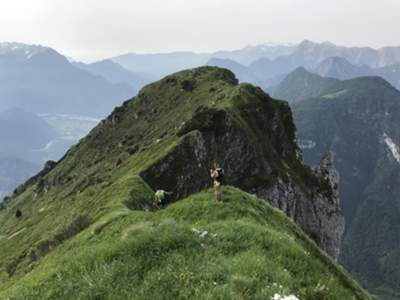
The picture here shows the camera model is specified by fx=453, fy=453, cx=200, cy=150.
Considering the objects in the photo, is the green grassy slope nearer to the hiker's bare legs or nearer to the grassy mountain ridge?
the grassy mountain ridge

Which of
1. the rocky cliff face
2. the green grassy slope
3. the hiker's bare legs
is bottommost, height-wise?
the rocky cliff face

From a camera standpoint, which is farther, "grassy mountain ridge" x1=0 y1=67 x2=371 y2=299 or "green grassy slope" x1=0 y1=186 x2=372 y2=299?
"grassy mountain ridge" x1=0 y1=67 x2=371 y2=299

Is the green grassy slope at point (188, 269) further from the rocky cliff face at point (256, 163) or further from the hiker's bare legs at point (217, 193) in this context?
the rocky cliff face at point (256, 163)

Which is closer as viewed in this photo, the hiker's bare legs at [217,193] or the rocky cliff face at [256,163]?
the hiker's bare legs at [217,193]

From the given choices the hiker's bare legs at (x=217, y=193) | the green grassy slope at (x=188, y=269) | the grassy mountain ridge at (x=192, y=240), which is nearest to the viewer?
the green grassy slope at (x=188, y=269)

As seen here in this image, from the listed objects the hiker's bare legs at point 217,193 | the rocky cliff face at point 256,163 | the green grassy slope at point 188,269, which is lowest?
the rocky cliff face at point 256,163

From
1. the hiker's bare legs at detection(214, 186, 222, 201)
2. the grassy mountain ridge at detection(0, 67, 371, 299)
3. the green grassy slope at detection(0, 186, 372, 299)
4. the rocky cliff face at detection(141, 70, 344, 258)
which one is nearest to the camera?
the green grassy slope at detection(0, 186, 372, 299)

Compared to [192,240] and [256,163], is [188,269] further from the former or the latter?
[256,163]

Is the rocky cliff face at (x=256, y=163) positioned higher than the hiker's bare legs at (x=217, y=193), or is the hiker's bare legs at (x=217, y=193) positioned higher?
the hiker's bare legs at (x=217, y=193)

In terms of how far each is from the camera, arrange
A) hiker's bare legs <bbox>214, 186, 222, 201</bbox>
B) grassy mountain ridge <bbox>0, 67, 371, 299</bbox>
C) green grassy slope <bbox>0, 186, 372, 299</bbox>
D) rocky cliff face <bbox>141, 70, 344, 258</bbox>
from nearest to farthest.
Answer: green grassy slope <bbox>0, 186, 372, 299</bbox> → grassy mountain ridge <bbox>0, 67, 371, 299</bbox> → hiker's bare legs <bbox>214, 186, 222, 201</bbox> → rocky cliff face <bbox>141, 70, 344, 258</bbox>

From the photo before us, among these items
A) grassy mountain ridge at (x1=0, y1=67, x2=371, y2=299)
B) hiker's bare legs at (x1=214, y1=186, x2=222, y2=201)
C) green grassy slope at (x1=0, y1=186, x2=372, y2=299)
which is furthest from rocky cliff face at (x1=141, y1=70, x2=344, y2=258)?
green grassy slope at (x1=0, y1=186, x2=372, y2=299)

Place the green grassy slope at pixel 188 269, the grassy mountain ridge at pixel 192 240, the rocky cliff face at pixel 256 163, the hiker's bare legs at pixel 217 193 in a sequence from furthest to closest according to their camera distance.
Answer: the rocky cliff face at pixel 256 163 → the hiker's bare legs at pixel 217 193 → the grassy mountain ridge at pixel 192 240 → the green grassy slope at pixel 188 269

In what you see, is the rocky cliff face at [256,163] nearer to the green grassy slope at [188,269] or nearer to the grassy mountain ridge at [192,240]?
the grassy mountain ridge at [192,240]

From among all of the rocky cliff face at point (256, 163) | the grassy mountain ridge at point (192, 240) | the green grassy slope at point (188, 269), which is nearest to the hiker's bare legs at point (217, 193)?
the grassy mountain ridge at point (192, 240)
